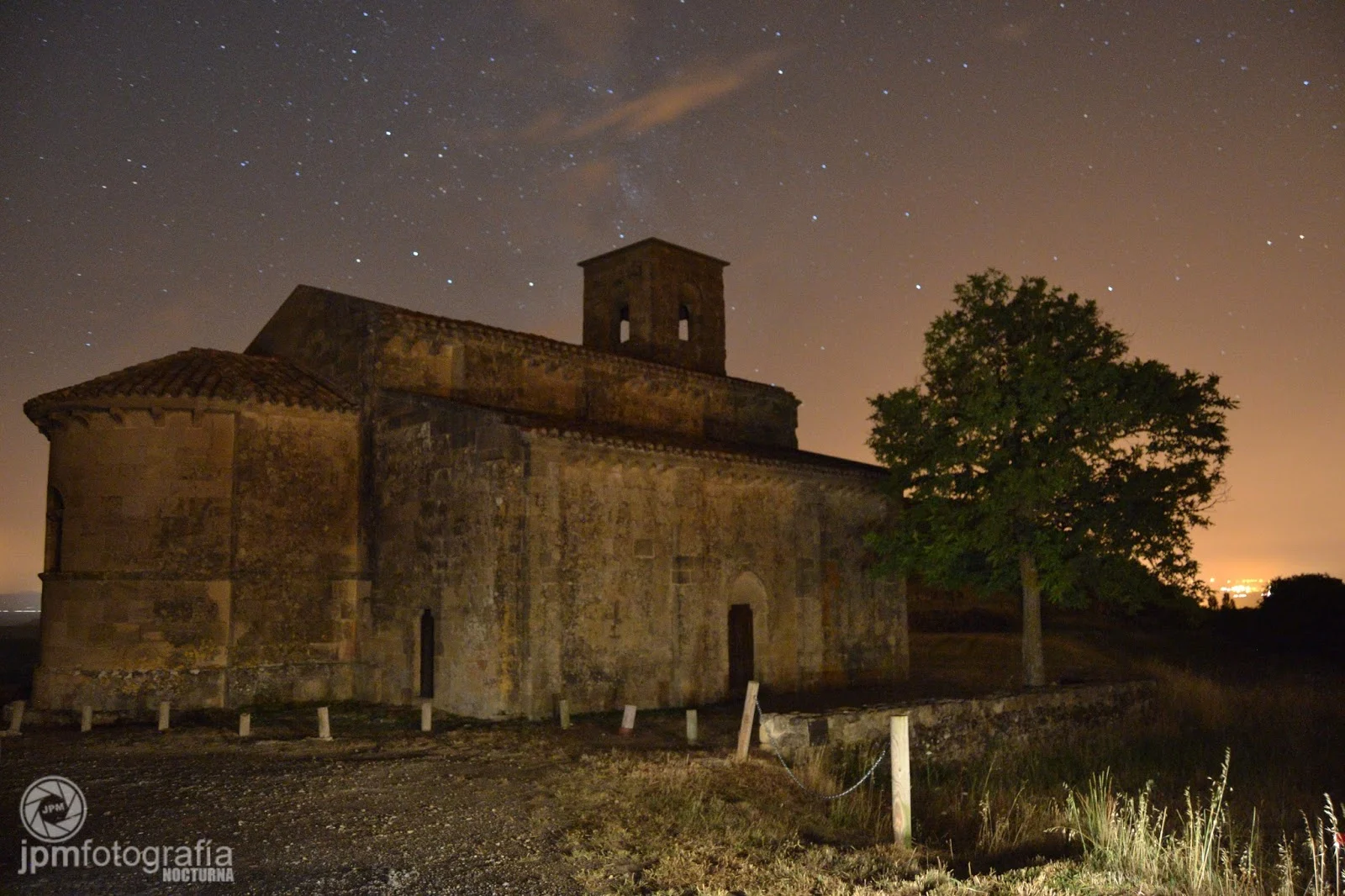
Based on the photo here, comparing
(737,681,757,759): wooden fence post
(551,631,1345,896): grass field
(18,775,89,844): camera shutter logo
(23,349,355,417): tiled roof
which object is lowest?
(551,631,1345,896): grass field

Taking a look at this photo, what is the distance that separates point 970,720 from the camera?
15.0 meters

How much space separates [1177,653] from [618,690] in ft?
73.0

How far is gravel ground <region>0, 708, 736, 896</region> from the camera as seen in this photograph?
24.8 ft

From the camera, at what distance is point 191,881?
7.46m

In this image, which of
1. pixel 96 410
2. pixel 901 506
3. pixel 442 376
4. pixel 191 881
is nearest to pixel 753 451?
pixel 901 506

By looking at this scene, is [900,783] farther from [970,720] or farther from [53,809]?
[53,809]

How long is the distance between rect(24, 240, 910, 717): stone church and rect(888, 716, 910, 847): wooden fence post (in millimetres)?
7698

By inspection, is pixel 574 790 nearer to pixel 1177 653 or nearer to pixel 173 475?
pixel 173 475

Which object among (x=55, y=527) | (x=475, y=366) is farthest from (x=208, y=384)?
(x=475, y=366)

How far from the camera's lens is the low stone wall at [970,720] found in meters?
12.5

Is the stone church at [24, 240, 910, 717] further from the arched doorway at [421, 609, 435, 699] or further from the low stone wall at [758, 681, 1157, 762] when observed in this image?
the low stone wall at [758, 681, 1157, 762]

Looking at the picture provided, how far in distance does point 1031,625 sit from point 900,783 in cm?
1037

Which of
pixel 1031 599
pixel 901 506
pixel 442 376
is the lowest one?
pixel 1031 599

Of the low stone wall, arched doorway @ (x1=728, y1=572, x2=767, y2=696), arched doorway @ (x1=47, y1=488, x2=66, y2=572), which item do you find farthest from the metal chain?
arched doorway @ (x1=47, y1=488, x2=66, y2=572)
